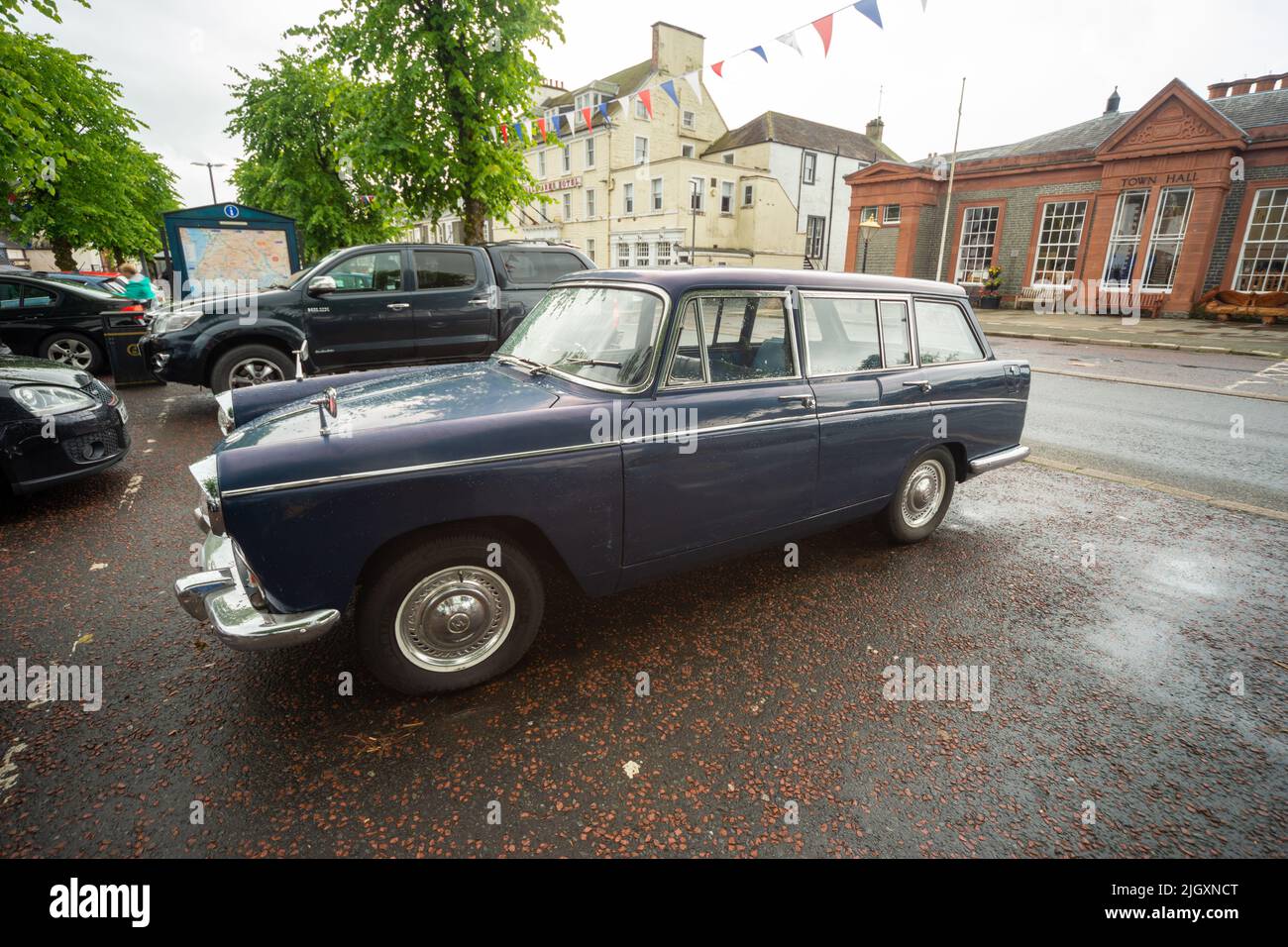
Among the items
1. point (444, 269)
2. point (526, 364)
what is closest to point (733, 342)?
point (526, 364)

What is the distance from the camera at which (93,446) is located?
15.9 feet

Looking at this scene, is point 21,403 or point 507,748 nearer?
point 507,748

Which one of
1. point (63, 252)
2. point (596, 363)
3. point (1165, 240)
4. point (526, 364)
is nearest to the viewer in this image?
point (596, 363)

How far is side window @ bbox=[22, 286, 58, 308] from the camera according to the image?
9.70 metres

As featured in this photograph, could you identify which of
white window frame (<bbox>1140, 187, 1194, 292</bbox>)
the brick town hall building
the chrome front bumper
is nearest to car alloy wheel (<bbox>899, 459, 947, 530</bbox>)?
the chrome front bumper

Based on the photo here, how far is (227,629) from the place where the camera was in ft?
7.61

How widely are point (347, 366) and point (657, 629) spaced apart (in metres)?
6.68

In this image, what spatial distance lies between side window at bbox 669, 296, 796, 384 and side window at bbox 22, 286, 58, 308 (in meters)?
11.8

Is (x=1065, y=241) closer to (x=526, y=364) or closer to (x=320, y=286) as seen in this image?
(x=320, y=286)

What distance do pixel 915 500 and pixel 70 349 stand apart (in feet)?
42.0

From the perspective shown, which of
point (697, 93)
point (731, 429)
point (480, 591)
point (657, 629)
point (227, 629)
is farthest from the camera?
point (697, 93)

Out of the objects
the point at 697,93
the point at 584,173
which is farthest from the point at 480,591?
the point at 697,93
